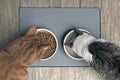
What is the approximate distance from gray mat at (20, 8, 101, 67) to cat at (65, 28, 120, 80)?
138 mm

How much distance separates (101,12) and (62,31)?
0.65 ft

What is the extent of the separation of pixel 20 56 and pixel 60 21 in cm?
30

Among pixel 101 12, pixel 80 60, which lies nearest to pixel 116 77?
pixel 80 60

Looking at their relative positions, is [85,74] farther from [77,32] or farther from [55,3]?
[55,3]

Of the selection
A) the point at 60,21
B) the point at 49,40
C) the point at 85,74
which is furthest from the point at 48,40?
the point at 85,74

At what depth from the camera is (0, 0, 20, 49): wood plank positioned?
1.43 m

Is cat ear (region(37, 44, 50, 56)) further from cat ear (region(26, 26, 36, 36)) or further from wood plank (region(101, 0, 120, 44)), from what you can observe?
wood plank (region(101, 0, 120, 44))

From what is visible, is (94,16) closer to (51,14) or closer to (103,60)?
(51,14)

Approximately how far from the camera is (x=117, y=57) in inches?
44.7

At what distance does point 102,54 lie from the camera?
3.82 feet

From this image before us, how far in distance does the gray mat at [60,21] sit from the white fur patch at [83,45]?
0.11 meters

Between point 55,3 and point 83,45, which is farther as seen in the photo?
point 55,3

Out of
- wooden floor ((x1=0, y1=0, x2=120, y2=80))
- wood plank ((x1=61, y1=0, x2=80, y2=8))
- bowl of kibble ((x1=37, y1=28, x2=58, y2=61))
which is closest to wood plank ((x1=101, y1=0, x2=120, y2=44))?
wooden floor ((x1=0, y1=0, x2=120, y2=80))

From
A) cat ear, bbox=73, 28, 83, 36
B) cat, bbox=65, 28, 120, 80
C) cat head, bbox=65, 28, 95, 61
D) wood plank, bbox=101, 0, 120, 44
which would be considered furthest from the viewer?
wood plank, bbox=101, 0, 120, 44
